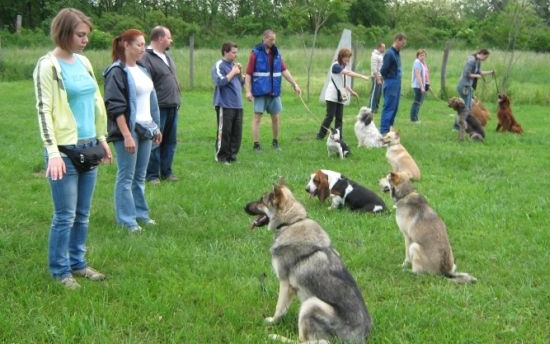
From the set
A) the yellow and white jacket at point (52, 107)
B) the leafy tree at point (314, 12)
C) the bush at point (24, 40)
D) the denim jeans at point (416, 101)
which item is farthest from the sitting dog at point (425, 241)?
the bush at point (24, 40)

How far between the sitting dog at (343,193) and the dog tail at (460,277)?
199cm

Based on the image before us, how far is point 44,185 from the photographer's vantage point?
7598 mm

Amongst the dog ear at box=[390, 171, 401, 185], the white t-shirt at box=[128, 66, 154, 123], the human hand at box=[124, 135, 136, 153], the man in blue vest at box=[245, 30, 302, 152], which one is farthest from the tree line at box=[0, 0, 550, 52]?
the human hand at box=[124, 135, 136, 153]

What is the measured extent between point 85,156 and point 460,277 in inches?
126

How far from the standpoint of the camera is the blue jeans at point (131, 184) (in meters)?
5.51

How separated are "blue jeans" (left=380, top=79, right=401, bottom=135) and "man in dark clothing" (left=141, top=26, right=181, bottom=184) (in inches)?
222

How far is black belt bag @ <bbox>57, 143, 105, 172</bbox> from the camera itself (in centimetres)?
398

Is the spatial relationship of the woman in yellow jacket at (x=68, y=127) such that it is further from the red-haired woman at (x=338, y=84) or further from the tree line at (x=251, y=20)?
the tree line at (x=251, y=20)

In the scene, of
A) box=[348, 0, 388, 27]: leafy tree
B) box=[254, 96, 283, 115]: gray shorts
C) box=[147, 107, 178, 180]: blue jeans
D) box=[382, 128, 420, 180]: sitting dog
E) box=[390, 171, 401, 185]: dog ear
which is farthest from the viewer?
box=[348, 0, 388, 27]: leafy tree

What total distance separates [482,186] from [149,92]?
501 centimetres

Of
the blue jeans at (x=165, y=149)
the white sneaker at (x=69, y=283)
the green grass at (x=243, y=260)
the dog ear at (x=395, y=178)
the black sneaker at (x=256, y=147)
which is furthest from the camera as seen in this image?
the black sneaker at (x=256, y=147)

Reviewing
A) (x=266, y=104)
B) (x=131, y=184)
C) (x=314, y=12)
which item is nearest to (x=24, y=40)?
(x=314, y=12)

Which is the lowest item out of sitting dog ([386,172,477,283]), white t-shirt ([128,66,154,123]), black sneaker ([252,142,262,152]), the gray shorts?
black sneaker ([252,142,262,152])

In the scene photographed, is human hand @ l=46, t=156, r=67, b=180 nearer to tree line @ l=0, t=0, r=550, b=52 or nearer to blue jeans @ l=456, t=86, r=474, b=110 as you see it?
blue jeans @ l=456, t=86, r=474, b=110
